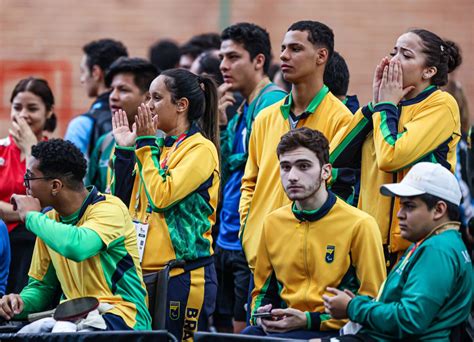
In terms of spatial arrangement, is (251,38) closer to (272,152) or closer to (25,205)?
(272,152)

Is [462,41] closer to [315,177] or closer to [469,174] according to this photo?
[469,174]

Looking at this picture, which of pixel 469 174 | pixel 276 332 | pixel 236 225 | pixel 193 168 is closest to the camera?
pixel 276 332

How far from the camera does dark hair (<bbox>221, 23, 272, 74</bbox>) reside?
7875mm

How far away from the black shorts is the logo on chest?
174cm

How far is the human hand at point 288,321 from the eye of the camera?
5.45 m

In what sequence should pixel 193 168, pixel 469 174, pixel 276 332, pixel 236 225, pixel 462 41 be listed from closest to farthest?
pixel 276 332
pixel 193 168
pixel 236 225
pixel 469 174
pixel 462 41

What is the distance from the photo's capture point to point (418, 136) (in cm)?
576

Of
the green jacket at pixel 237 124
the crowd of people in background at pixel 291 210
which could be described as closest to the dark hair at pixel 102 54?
the green jacket at pixel 237 124

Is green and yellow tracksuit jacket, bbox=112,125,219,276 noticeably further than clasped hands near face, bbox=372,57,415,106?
Yes

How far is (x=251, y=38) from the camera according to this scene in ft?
25.9

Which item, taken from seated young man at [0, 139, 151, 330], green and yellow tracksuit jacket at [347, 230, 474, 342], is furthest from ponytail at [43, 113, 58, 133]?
green and yellow tracksuit jacket at [347, 230, 474, 342]

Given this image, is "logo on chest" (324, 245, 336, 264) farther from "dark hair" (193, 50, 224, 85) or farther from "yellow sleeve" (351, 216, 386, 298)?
"dark hair" (193, 50, 224, 85)

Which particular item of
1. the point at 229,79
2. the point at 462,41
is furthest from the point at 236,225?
the point at 462,41

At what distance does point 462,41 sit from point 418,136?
706 centimetres
